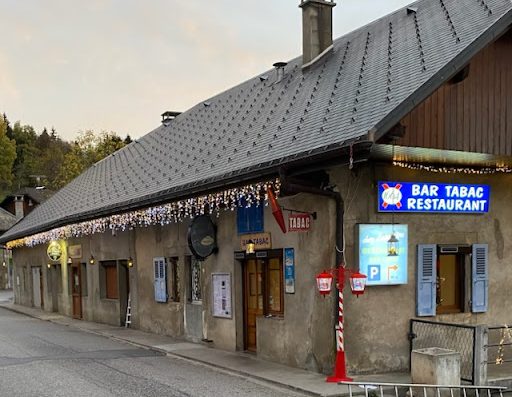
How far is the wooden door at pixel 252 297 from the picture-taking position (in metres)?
13.8

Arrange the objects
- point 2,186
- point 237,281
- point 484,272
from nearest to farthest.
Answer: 1. point 484,272
2. point 237,281
3. point 2,186

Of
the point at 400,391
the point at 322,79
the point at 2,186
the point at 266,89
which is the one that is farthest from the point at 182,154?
the point at 2,186

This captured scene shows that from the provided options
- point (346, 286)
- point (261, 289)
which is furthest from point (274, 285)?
point (346, 286)

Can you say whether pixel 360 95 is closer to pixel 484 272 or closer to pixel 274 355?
pixel 484 272

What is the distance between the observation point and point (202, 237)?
48.1 feet

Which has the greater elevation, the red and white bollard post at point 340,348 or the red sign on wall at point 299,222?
the red sign on wall at point 299,222

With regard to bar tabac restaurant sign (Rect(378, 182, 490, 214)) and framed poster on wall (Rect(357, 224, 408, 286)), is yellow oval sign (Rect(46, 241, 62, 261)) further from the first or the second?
bar tabac restaurant sign (Rect(378, 182, 490, 214))

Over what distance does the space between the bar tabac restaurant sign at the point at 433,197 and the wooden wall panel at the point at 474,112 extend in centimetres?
94

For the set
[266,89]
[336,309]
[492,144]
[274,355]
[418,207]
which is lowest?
[274,355]

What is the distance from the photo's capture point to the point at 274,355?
12648mm

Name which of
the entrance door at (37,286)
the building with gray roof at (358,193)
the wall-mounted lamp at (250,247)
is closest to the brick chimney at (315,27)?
the building with gray roof at (358,193)

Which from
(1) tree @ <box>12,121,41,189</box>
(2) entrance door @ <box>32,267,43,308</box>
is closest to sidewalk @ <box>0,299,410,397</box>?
(2) entrance door @ <box>32,267,43,308</box>

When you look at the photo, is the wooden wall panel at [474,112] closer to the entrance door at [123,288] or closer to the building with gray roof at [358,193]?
the building with gray roof at [358,193]

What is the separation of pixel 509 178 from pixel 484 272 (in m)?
2.00
